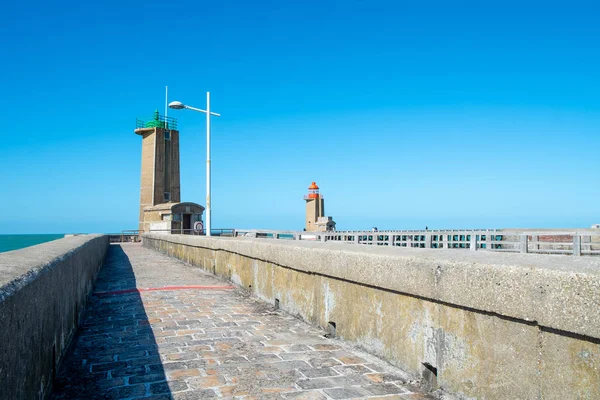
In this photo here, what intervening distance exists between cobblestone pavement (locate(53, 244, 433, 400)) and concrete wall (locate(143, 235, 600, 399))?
29 centimetres

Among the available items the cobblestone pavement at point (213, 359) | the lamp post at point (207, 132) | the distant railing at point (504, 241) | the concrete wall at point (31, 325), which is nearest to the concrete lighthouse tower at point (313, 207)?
the distant railing at point (504, 241)

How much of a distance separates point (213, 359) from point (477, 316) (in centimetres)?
246

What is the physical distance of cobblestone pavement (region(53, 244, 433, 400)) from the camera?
3.50 meters

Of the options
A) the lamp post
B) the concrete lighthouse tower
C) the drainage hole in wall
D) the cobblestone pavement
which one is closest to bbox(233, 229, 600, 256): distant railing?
the lamp post

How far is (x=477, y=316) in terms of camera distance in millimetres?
3037

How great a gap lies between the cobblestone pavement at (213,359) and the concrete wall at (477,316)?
0.95ft

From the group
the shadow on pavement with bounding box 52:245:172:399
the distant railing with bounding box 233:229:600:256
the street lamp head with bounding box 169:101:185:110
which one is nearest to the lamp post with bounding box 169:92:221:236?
the street lamp head with bounding box 169:101:185:110

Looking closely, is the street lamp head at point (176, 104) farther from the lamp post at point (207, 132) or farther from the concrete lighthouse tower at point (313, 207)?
the concrete lighthouse tower at point (313, 207)

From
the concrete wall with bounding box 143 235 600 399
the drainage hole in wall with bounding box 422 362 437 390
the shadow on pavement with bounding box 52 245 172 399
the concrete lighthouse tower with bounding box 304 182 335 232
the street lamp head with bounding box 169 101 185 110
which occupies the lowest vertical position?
the shadow on pavement with bounding box 52 245 172 399

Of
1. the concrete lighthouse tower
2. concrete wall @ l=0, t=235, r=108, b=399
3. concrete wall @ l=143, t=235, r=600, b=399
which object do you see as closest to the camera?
concrete wall @ l=0, t=235, r=108, b=399

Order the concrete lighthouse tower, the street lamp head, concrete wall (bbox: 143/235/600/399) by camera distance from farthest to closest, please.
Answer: the concrete lighthouse tower → the street lamp head → concrete wall (bbox: 143/235/600/399)

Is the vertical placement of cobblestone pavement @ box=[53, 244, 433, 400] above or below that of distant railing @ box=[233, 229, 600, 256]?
below

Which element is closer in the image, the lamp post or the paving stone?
the paving stone

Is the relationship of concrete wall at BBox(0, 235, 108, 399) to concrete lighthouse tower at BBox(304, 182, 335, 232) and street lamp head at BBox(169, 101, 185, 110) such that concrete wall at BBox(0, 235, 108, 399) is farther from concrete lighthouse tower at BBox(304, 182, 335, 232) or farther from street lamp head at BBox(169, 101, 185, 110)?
concrete lighthouse tower at BBox(304, 182, 335, 232)
